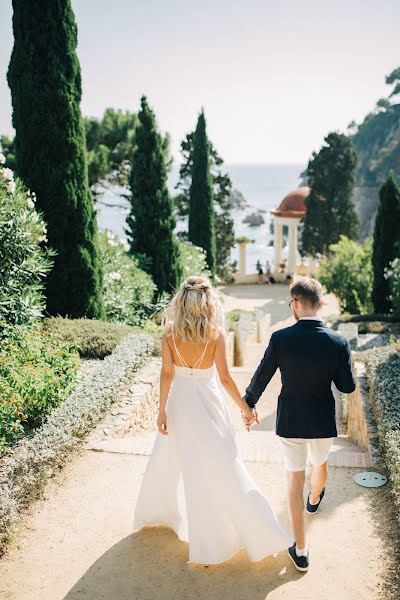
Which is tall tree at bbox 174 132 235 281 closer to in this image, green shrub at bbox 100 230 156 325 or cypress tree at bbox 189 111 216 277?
cypress tree at bbox 189 111 216 277

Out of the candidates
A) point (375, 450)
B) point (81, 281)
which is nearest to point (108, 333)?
point (81, 281)

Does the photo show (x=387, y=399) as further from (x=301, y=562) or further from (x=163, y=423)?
(x=163, y=423)

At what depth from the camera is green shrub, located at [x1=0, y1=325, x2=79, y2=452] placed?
184 inches

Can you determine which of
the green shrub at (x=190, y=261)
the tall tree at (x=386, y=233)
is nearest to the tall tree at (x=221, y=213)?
the green shrub at (x=190, y=261)

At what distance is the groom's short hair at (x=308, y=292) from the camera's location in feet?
10.6

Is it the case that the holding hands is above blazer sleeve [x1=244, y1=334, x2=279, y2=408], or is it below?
below

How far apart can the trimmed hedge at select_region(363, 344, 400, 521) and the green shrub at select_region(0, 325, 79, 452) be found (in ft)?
10.4

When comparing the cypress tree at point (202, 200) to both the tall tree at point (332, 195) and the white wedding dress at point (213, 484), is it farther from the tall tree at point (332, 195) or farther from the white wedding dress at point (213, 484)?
the white wedding dress at point (213, 484)

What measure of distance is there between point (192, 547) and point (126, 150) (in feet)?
53.2

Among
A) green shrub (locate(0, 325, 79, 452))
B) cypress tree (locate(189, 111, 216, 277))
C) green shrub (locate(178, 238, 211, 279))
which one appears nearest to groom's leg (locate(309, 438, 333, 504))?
green shrub (locate(0, 325, 79, 452))

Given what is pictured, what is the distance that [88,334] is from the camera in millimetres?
→ 7875

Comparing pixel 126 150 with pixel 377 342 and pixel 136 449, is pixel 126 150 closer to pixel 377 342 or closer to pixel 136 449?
pixel 377 342

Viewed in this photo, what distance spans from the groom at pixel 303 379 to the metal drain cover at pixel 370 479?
4.00ft

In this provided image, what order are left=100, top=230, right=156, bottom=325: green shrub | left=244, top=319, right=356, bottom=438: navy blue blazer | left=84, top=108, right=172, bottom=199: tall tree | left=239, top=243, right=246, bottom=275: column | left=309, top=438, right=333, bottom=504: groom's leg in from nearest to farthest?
left=244, top=319, right=356, bottom=438: navy blue blazer, left=309, top=438, right=333, bottom=504: groom's leg, left=100, top=230, right=156, bottom=325: green shrub, left=84, top=108, right=172, bottom=199: tall tree, left=239, top=243, right=246, bottom=275: column
